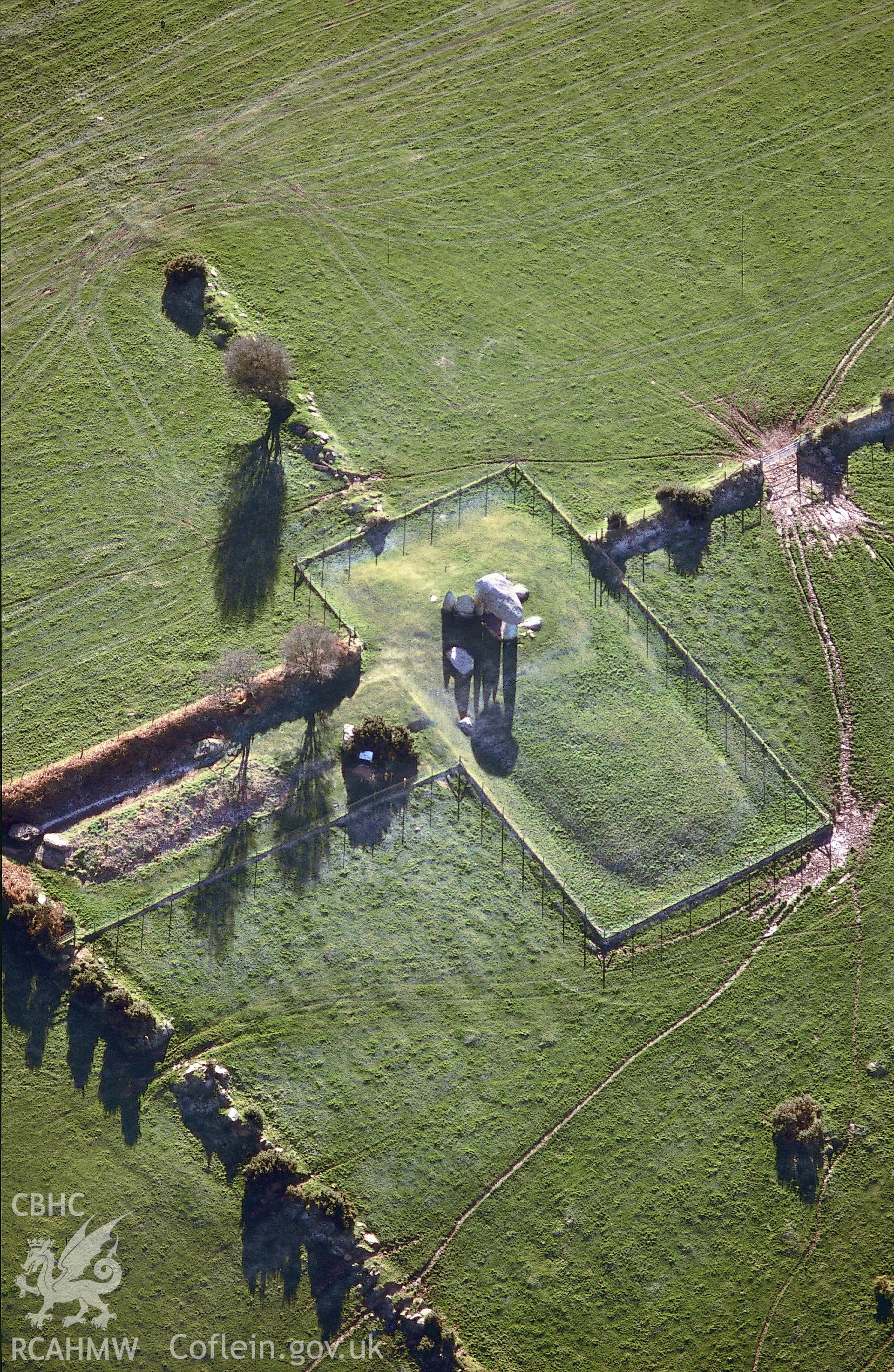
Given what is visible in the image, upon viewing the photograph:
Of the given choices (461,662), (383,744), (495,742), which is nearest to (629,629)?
(461,662)

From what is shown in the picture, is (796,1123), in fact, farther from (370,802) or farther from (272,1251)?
(370,802)

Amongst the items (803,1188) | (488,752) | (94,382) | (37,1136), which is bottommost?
(803,1188)

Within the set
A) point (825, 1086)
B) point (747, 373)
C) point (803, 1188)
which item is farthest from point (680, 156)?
point (803, 1188)

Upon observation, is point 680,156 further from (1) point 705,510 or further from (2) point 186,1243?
(2) point 186,1243

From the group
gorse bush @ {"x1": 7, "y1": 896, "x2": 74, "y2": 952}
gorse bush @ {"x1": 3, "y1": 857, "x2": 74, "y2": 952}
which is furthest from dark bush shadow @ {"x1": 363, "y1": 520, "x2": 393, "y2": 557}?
gorse bush @ {"x1": 7, "y1": 896, "x2": 74, "y2": 952}

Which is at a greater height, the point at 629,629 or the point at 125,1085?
the point at 629,629

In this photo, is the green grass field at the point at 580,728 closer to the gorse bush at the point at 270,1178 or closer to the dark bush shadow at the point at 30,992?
the gorse bush at the point at 270,1178
